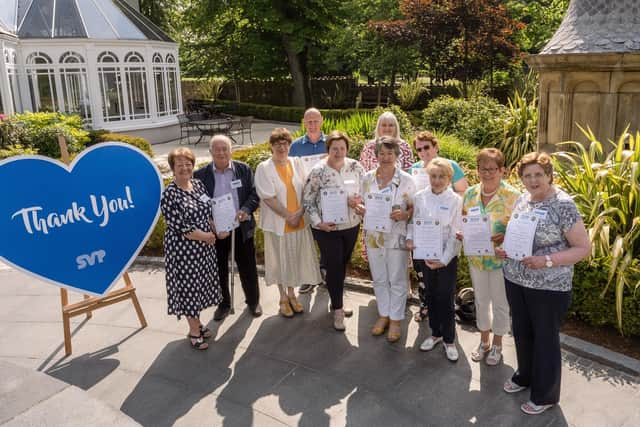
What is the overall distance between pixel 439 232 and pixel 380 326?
1126 mm

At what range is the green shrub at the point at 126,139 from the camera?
1284 centimetres

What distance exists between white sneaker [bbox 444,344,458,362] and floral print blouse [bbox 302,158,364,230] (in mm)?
1254

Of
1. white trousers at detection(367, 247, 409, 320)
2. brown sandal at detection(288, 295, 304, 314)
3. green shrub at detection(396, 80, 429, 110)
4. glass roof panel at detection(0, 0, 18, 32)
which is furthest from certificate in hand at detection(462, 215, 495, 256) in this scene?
green shrub at detection(396, 80, 429, 110)

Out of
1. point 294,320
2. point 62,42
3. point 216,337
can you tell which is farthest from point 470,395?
point 62,42

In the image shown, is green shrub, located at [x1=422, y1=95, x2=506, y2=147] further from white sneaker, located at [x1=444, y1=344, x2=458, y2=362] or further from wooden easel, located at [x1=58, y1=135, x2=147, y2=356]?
wooden easel, located at [x1=58, y1=135, x2=147, y2=356]

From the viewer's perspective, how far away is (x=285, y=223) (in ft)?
15.7

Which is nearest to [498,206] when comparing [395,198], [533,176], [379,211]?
[533,176]

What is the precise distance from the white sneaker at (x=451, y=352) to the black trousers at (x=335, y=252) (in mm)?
1031

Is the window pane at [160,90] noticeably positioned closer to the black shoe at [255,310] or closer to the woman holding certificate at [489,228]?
the black shoe at [255,310]

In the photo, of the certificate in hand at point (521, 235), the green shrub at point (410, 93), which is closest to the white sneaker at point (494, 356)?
the certificate in hand at point (521, 235)

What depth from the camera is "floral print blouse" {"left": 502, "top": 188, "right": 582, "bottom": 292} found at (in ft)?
10.2

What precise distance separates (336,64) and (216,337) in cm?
2091

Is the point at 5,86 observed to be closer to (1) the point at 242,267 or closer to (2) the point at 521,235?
(1) the point at 242,267

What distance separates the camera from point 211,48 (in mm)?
25703
